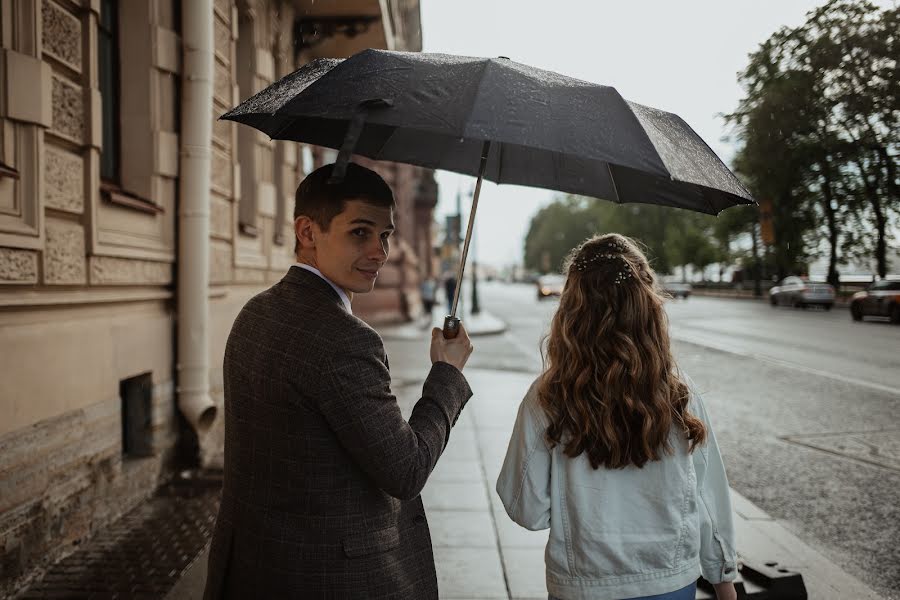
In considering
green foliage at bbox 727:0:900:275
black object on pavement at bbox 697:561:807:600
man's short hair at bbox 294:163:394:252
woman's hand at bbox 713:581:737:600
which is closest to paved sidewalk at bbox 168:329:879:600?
black object on pavement at bbox 697:561:807:600

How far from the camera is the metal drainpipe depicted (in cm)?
541

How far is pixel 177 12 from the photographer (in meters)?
5.65

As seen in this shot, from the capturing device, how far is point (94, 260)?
4258mm

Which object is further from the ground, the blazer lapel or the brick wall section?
Answer: the blazer lapel

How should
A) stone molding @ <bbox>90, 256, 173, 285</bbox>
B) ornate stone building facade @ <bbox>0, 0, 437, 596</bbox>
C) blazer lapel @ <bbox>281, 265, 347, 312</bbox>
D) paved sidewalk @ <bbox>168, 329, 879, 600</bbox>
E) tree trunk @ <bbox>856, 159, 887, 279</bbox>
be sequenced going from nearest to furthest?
1. blazer lapel @ <bbox>281, 265, 347, 312</bbox>
2. ornate stone building facade @ <bbox>0, 0, 437, 596</bbox>
3. paved sidewalk @ <bbox>168, 329, 879, 600</bbox>
4. stone molding @ <bbox>90, 256, 173, 285</bbox>
5. tree trunk @ <bbox>856, 159, 887, 279</bbox>

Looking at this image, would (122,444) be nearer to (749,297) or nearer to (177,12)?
(177,12)

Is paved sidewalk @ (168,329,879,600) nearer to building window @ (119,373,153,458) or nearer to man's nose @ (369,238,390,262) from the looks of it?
building window @ (119,373,153,458)

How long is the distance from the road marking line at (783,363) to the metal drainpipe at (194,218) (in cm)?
401

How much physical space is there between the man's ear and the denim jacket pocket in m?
0.70

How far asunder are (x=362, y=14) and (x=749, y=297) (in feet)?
142

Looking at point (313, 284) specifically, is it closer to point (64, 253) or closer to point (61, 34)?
point (64, 253)

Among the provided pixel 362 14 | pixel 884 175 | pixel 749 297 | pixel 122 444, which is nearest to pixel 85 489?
pixel 122 444

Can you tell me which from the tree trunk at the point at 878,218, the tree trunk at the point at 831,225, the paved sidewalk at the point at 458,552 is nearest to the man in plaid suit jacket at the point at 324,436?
the paved sidewalk at the point at 458,552

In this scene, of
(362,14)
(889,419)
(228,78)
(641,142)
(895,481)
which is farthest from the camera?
(362,14)
